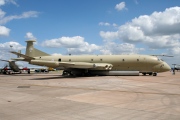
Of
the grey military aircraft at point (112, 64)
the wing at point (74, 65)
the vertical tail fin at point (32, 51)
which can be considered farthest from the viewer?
the vertical tail fin at point (32, 51)

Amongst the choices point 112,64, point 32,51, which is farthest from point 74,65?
point 32,51

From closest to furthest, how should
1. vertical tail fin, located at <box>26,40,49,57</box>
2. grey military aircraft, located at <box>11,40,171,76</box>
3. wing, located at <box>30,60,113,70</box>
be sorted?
wing, located at <box>30,60,113,70</box>
grey military aircraft, located at <box>11,40,171,76</box>
vertical tail fin, located at <box>26,40,49,57</box>

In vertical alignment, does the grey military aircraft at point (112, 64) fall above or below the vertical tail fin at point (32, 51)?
below

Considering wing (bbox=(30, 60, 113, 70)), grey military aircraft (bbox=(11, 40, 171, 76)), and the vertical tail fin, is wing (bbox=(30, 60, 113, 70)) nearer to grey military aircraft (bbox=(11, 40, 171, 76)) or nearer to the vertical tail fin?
grey military aircraft (bbox=(11, 40, 171, 76))

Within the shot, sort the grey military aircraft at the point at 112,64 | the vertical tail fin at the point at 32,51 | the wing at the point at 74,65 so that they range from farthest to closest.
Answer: the vertical tail fin at the point at 32,51
the grey military aircraft at the point at 112,64
the wing at the point at 74,65

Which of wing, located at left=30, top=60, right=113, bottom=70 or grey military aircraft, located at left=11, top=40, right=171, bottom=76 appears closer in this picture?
wing, located at left=30, top=60, right=113, bottom=70

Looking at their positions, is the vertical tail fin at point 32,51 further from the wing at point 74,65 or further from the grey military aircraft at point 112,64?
the wing at point 74,65

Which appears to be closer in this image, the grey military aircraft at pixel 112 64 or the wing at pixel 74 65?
the wing at pixel 74 65

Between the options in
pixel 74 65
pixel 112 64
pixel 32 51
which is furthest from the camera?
pixel 32 51

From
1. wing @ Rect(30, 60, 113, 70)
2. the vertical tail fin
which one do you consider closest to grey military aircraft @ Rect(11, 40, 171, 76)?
wing @ Rect(30, 60, 113, 70)

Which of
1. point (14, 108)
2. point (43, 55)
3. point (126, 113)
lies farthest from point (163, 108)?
point (43, 55)

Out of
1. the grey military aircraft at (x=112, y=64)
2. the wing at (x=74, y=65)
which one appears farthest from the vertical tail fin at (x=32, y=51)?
the wing at (x=74, y=65)

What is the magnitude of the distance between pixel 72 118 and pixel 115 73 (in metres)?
28.8

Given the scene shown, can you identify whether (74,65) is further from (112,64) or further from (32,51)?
(32,51)
